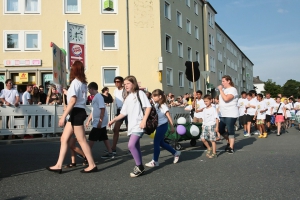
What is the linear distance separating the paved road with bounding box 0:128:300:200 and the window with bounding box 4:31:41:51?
20059 millimetres

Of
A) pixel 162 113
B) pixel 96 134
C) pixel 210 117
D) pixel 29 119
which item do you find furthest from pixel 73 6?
pixel 162 113

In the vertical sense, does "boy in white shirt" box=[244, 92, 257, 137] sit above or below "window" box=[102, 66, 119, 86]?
below

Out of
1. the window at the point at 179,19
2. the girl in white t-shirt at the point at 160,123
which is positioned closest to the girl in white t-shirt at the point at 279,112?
the girl in white t-shirt at the point at 160,123

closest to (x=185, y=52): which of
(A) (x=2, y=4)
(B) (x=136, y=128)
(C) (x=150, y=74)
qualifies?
(C) (x=150, y=74)

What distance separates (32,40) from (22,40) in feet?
2.35

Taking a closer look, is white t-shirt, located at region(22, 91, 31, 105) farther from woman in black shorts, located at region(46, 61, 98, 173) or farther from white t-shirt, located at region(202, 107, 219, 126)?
woman in black shorts, located at region(46, 61, 98, 173)

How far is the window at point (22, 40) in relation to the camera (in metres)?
26.7

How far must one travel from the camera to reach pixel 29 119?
42.3 ft

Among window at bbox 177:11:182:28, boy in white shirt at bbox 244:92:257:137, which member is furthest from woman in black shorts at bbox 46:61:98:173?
window at bbox 177:11:182:28

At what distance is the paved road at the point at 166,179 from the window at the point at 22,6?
834 inches

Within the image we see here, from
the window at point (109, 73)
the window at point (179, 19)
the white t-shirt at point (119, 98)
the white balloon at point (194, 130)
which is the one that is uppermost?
the window at point (179, 19)

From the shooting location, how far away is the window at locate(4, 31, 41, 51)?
26.7m

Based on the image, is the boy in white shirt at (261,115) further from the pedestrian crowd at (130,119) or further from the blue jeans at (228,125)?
the blue jeans at (228,125)

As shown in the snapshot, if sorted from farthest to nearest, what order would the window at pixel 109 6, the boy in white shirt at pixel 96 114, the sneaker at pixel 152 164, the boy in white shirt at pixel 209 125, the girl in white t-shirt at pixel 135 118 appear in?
1. the window at pixel 109 6
2. the boy in white shirt at pixel 209 125
3. the boy in white shirt at pixel 96 114
4. the sneaker at pixel 152 164
5. the girl in white t-shirt at pixel 135 118
